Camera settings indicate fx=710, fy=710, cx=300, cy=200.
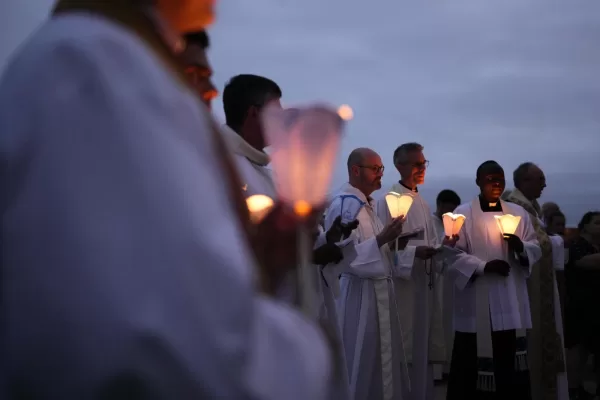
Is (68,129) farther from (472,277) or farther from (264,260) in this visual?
(472,277)

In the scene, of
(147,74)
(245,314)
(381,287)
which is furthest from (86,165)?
(381,287)

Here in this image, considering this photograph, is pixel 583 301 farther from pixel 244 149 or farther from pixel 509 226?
pixel 244 149

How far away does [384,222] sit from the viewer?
7930 mm

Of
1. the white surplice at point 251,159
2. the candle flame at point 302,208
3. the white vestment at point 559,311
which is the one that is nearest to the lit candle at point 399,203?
the white vestment at point 559,311

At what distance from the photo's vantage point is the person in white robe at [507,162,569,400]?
7.93 metres

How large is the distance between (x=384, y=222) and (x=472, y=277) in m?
1.14

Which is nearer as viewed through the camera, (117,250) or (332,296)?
(117,250)

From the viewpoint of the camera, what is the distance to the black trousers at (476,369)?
288 inches

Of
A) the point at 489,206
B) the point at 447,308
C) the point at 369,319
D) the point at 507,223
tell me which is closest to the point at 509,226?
the point at 507,223

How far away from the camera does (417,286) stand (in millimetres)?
8023

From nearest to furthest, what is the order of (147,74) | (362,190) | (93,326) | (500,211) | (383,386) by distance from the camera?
(93,326) → (147,74) → (383,386) → (362,190) → (500,211)

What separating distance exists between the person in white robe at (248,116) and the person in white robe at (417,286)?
12.6ft

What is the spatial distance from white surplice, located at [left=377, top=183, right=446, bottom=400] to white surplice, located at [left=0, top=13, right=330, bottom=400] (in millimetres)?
6700

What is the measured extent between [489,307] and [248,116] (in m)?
4.43
